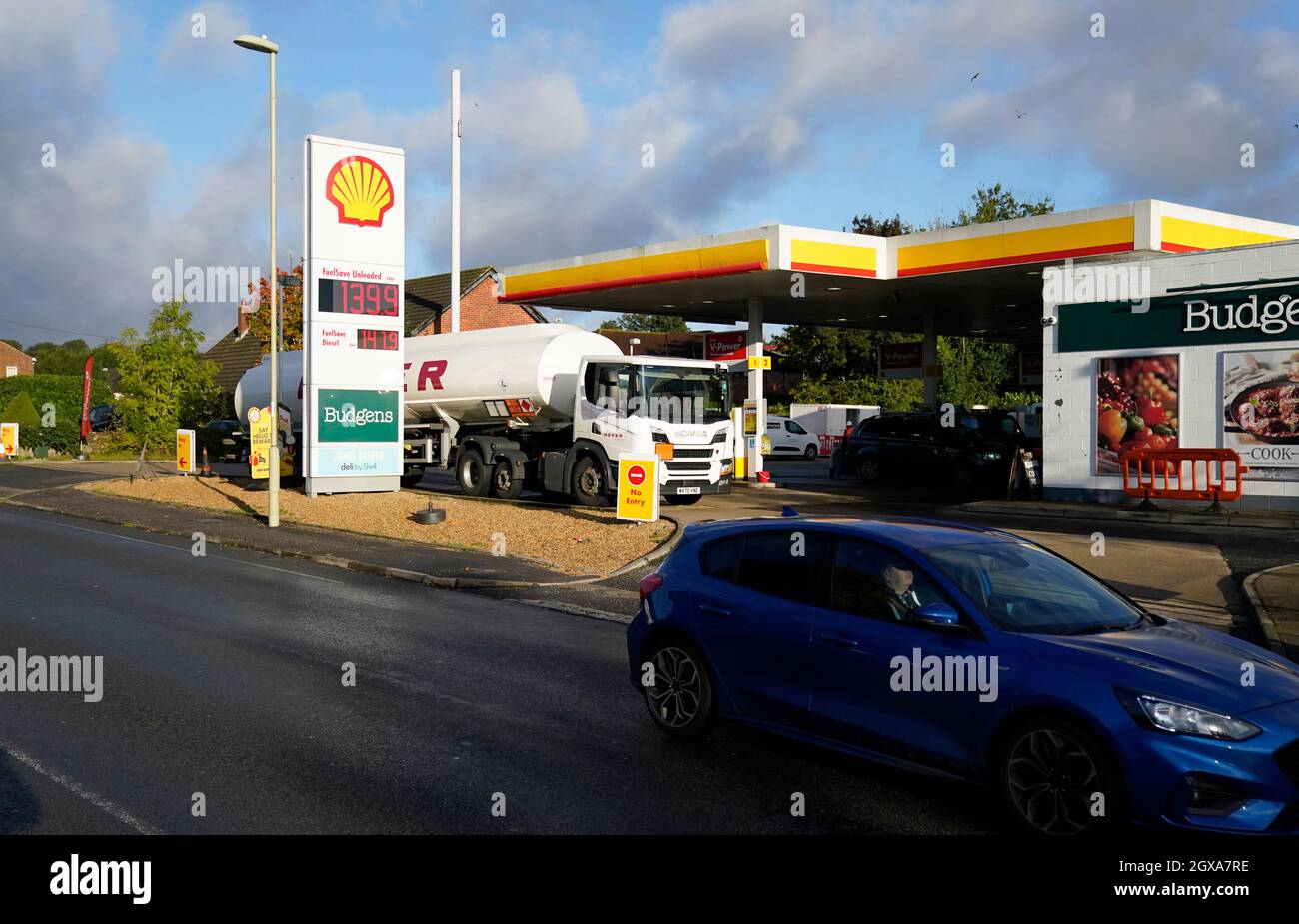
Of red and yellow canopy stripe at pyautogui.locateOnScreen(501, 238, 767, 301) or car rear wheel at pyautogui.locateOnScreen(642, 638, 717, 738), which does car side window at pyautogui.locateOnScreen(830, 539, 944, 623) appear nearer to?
car rear wheel at pyautogui.locateOnScreen(642, 638, 717, 738)

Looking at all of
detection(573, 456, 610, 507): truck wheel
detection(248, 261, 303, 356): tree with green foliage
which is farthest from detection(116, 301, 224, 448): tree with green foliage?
detection(573, 456, 610, 507): truck wheel

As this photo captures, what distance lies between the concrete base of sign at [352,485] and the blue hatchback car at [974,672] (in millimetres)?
17034

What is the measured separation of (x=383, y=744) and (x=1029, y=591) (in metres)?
3.84

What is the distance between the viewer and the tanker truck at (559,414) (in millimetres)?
22438

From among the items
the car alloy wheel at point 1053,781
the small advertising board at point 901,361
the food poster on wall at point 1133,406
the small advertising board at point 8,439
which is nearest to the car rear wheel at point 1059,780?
the car alloy wheel at point 1053,781

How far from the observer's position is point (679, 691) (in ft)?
23.7

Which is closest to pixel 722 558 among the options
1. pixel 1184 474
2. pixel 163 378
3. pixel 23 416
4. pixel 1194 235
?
pixel 1184 474

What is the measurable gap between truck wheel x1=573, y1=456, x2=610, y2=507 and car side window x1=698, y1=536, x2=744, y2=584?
1539 cm

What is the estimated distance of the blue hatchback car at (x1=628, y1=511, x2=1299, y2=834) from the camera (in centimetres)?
500

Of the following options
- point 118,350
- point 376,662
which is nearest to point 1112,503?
point 376,662

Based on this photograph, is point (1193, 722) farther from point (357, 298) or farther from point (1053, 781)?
point (357, 298)

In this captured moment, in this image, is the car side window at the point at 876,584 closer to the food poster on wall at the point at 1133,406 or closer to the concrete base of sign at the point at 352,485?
the food poster on wall at the point at 1133,406

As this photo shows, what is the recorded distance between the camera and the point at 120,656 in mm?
9578
